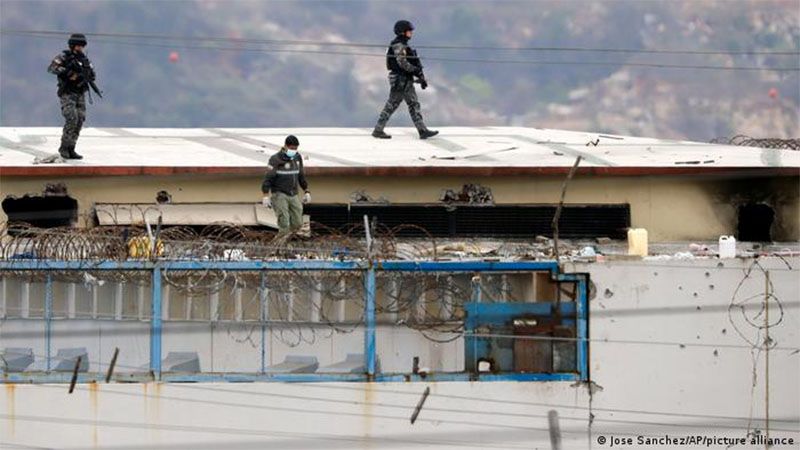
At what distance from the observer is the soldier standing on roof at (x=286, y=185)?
2127 centimetres

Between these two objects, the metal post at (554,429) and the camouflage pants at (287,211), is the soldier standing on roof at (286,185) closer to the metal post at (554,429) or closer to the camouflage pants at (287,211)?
the camouflage pants at (287,211)

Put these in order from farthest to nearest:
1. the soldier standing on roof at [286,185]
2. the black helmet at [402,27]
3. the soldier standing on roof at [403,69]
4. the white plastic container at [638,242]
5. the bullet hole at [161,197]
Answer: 1. the soldier standing on roof at [403,69]
2. the black helmet at [402,27]
3. the bullet hole at [161,197]
4. the soldier standing on roof at [286,185]
5. the white plastic container at [638,242]

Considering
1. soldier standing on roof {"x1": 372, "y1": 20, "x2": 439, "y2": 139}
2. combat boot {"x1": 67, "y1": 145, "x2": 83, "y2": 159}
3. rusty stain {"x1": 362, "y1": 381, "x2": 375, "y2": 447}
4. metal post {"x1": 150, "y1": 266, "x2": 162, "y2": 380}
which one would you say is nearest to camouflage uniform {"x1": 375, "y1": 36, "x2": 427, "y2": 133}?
soldier standing on roof {"x1": 372, "y1": 20, "x2": 439, "y2": 139}

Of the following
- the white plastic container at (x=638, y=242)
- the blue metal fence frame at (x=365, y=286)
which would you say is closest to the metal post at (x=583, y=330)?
the blue metal fence frame at (x=365, y=286)

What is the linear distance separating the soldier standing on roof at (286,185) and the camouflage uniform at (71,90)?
11.2ft

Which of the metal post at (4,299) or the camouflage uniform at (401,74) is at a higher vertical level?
the camouflage uniform at (401,74)

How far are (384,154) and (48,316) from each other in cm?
646

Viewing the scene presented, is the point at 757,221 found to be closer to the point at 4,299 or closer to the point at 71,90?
the point at 71,90

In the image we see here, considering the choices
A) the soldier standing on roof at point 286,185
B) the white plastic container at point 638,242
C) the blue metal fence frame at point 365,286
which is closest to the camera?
the blue metal fence frame at point 365,286

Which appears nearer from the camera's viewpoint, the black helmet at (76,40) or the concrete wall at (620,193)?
the black helmet at (76,40)

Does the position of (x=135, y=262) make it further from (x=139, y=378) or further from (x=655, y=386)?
(x=655, y=386)

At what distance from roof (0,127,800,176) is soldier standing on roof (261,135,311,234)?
1.74m

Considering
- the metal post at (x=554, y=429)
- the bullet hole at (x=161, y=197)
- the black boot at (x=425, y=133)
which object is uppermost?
the black boot at (x=425, y=133)

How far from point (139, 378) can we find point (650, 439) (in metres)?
5.73
